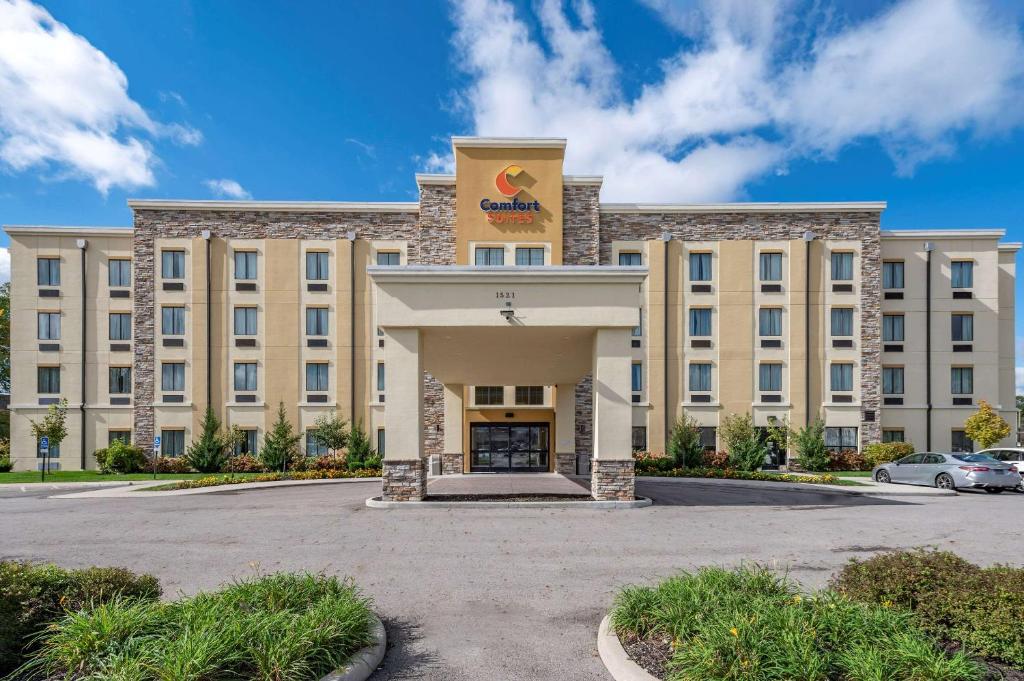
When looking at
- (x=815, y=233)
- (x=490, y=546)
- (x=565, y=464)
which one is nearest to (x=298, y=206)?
(x=565, y=464)

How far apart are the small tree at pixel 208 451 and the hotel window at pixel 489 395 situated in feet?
42.3

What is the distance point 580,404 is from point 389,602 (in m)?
20.3

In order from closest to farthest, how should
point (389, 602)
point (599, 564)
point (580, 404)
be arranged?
point (389, 602)
point (599, 564)
point (580, 404)

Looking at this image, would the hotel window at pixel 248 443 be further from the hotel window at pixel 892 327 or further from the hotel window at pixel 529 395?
the hotel window at pixel 892 327

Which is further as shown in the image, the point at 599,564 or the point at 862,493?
the point at 862,493

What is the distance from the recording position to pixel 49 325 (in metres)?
29.5

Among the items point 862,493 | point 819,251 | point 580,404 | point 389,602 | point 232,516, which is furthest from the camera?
point 819,251

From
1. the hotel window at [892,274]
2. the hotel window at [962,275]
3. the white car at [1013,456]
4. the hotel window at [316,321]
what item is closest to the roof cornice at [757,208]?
the hotel window at [892,274]

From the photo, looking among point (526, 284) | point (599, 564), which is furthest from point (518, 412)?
point (599, 564)

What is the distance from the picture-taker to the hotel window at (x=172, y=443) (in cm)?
2808

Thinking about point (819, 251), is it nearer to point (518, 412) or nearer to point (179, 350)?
point (518, 412)

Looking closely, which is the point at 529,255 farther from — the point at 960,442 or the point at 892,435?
the point at 960,442

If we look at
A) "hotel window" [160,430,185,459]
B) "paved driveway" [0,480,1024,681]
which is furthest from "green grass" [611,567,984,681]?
"hotel window" [160,430,185,459]

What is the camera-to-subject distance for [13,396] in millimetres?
28781
